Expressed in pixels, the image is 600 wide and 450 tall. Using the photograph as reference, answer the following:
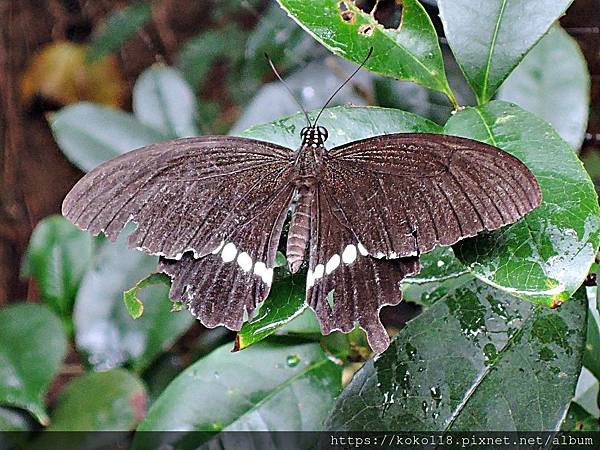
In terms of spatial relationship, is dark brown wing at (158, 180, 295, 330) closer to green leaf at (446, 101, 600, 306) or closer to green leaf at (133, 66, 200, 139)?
green leaf at (446, 101, 600, 306)

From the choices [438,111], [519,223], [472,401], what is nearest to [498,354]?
[472,401]

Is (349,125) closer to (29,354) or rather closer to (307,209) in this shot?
(307,209)

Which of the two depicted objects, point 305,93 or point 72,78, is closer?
Answer: point 305,93

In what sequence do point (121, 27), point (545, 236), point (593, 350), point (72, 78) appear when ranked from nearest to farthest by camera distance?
point (545, 236), point (593, 350), point (121, 27), point (72, 78)

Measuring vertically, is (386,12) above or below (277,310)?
above

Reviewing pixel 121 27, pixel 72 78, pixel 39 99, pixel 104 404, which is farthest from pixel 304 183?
pixel 39 99

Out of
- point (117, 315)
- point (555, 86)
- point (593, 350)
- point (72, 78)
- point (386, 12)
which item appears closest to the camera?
point (593, 350)

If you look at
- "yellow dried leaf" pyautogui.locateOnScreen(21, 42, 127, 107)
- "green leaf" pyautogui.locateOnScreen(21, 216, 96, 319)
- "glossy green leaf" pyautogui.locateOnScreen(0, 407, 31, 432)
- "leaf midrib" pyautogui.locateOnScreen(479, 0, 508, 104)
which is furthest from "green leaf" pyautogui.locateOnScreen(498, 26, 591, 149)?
"yellow dried leaf" pyautogui.locateOnScreen(21, 42, 127, 107)
